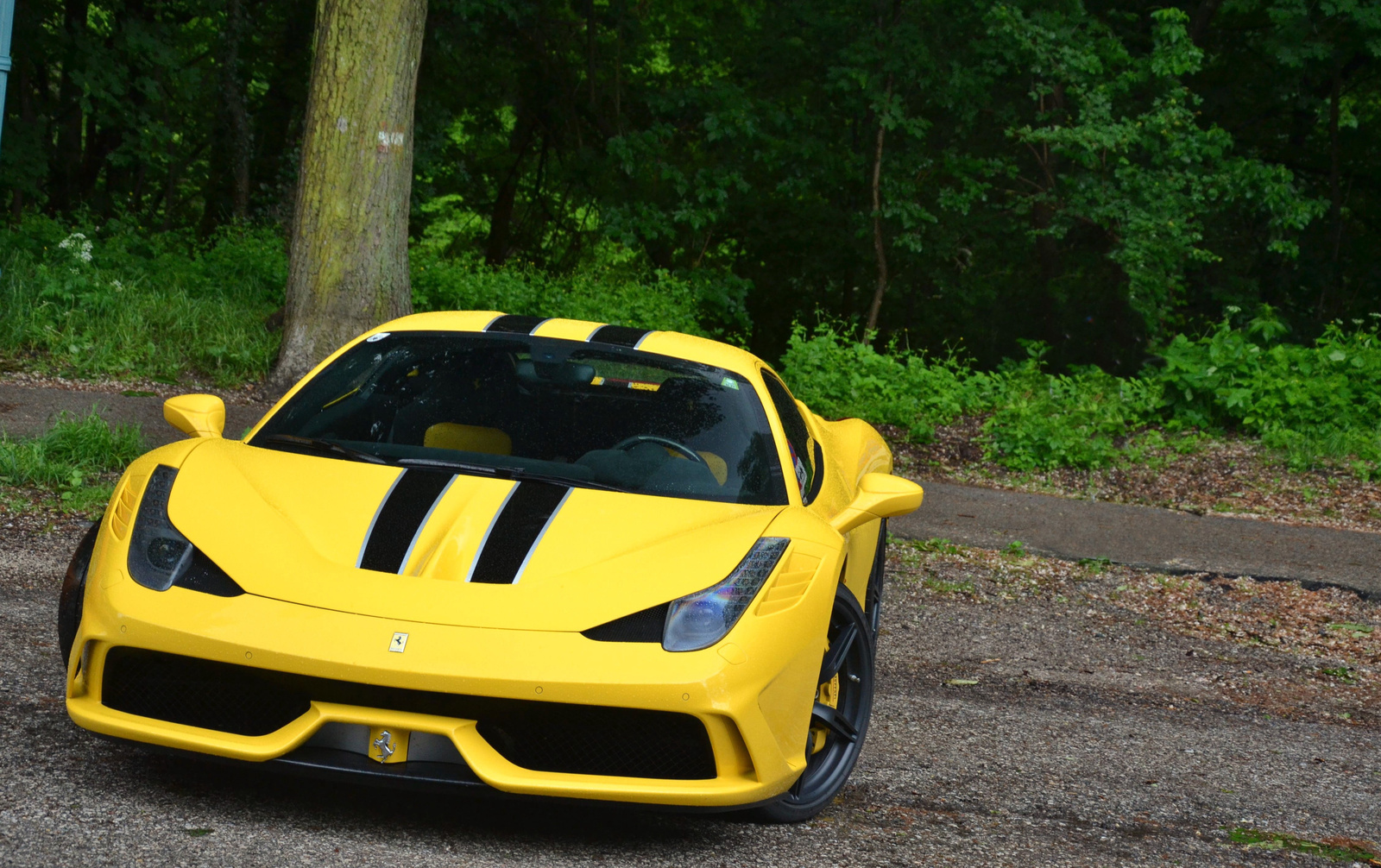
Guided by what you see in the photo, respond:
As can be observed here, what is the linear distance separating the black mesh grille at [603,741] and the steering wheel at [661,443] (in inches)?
47.1

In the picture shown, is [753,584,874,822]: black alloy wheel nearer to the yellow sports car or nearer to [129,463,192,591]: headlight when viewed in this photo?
the yellow sports car

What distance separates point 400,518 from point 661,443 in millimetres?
1033

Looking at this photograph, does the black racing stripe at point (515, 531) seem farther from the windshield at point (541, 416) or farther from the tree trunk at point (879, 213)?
the tree trunk at point (879, 213)

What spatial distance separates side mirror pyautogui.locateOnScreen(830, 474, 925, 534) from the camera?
13.2ft

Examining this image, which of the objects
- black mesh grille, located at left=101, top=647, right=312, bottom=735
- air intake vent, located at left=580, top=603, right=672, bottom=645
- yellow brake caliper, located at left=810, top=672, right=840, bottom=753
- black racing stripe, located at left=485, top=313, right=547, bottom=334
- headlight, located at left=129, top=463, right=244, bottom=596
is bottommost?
yellow brake caliper, located at left=810, top=672, right=840, bottom=753

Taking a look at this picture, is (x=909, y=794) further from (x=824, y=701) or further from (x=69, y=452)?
(x=69, y=452)

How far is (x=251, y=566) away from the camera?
3191 millimetres

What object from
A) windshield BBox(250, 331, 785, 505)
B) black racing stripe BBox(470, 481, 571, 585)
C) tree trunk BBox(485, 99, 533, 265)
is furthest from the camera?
tree trunk BBox(485, 99, 533, 265)

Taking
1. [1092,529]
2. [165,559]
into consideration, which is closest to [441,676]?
[165,559]

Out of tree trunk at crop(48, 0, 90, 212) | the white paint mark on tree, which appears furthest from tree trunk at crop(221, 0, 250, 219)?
the white paint mark on tree

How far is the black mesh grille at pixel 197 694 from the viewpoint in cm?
305

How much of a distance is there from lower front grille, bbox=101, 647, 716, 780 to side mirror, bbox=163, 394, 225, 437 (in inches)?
42.7

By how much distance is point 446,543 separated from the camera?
3295 mm

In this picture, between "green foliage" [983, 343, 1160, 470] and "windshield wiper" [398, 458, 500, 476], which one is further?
"green foliage" [983, 343, 1160, 470]
